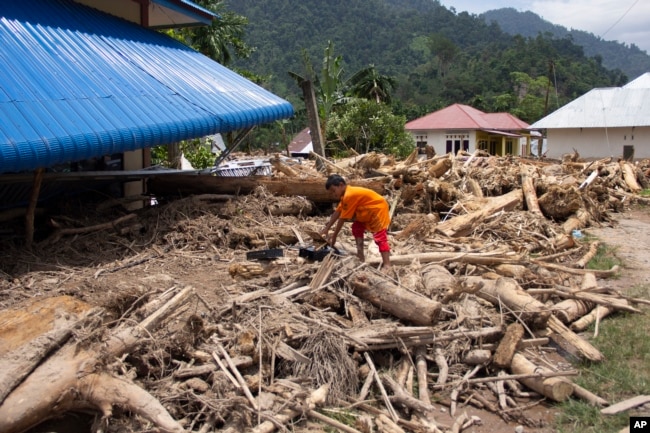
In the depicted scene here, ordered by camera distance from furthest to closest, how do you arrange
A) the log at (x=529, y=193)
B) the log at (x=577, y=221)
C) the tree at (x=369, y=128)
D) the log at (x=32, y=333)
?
the tree at (x=369, y=128) → the log at (x=529, y=193) → the log at (x=577, y=221) → the log at (x=32, y=333)

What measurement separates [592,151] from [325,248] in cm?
3717

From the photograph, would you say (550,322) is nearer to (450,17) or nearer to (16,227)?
(16,227)

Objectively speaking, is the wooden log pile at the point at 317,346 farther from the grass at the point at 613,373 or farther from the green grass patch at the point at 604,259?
the green grass patch at the point at 604,259

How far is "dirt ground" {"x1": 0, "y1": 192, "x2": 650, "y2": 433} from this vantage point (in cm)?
582

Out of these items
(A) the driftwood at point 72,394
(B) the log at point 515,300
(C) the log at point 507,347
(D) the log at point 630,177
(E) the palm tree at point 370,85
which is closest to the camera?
(A) the driftwood at point 72,394

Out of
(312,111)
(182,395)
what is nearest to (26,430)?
(182,395)

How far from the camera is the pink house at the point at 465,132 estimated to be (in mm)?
49812

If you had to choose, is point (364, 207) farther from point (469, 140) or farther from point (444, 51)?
point (444, 51)

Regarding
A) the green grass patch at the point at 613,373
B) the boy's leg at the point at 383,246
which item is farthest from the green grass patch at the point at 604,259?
the boy's leg at the point at 383,246

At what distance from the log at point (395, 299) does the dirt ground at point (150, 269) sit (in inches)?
38.2

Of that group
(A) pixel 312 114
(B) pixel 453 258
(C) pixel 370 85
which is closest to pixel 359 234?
(B) pixel 453 258

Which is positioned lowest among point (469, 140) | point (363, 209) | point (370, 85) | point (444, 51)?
point (363, 209)

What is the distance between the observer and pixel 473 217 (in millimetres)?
11414

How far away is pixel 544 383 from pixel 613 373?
823 millimetres
